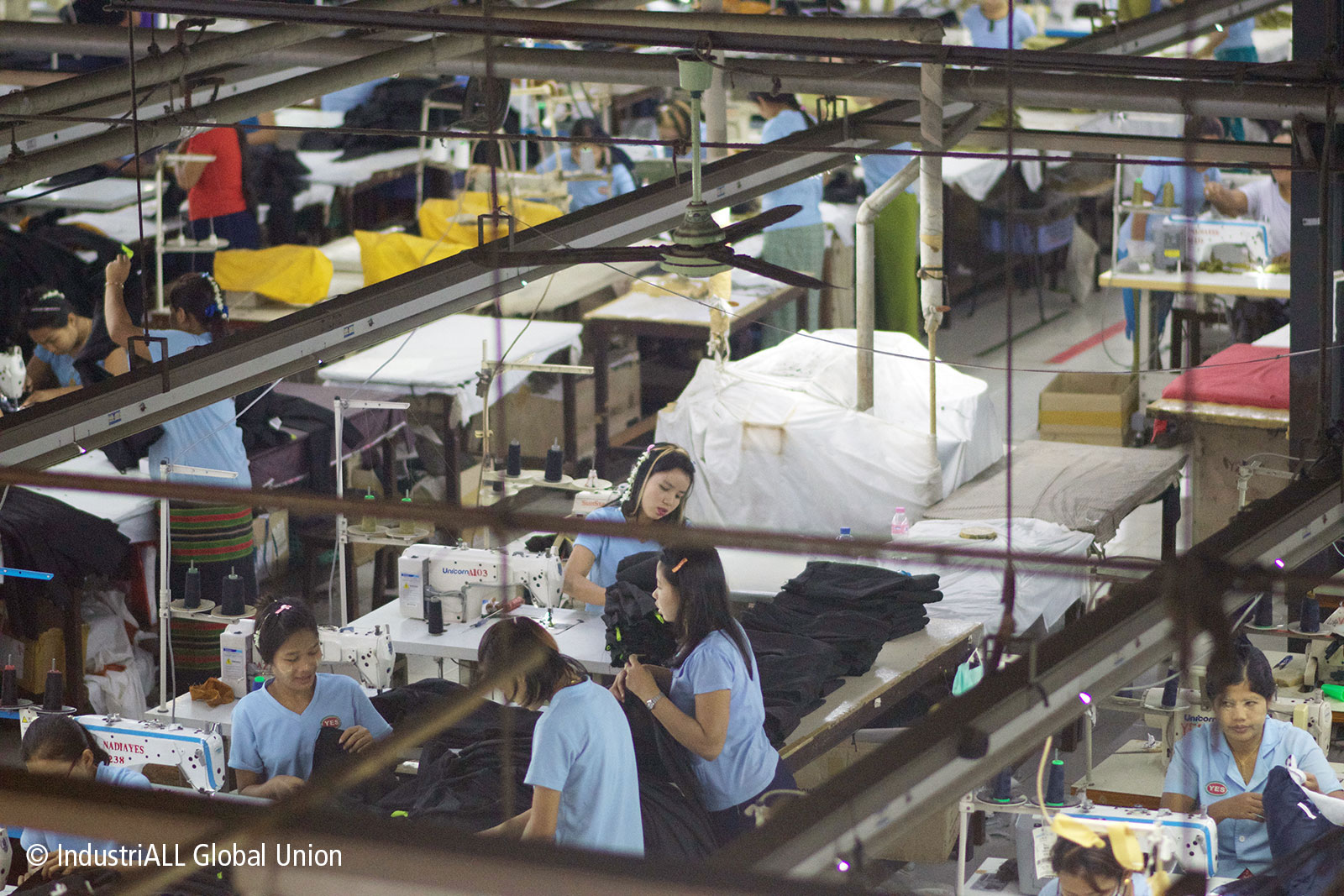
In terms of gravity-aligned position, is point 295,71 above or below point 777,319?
above

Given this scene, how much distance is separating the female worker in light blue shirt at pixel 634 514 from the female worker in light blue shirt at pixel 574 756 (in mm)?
1061

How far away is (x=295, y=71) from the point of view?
7.04 metres

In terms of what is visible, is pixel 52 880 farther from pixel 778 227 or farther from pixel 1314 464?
pixel 778 227

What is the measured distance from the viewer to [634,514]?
18.5 feet

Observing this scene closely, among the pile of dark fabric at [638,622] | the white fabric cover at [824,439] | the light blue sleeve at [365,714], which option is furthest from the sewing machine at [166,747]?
the white fabric cover at [824,439]

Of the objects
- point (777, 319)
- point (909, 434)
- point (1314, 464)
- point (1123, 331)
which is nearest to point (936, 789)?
point (1314, 464)

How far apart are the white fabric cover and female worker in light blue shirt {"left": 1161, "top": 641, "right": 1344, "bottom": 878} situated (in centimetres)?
245

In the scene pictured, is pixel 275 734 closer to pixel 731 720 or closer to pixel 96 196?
pixel 731 720

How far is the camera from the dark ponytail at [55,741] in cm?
474

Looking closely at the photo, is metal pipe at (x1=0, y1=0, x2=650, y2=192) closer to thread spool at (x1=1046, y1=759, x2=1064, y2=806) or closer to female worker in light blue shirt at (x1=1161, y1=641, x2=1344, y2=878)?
thread spool at (x1=1046, y1=759, x2=1064, y2=806)

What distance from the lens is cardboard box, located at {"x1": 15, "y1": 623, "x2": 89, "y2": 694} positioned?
6344 millimetres

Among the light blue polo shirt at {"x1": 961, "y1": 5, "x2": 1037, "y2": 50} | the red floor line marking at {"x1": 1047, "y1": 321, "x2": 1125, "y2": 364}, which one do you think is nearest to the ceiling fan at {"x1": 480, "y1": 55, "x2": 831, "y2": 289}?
the red floor line marking at {"x1": 1047, "y1": 321, "x2": 1125, "y2": 364}

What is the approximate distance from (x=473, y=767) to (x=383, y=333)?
1246 mm

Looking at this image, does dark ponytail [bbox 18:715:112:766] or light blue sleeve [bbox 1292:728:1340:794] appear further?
light blue sleeve [bbox 1292:728:1340:794]
